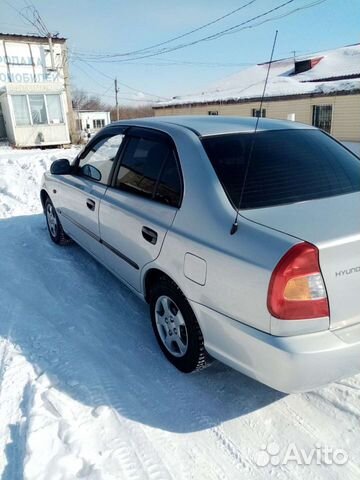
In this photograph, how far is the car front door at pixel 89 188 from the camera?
3473mm

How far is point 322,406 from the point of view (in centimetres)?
229

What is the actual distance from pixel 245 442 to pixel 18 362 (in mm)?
1700

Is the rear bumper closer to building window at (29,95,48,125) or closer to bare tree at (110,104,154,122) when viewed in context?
building window at (29,95,48,125)

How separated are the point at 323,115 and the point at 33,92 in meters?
16.4

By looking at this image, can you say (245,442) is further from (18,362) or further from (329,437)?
(18,362)

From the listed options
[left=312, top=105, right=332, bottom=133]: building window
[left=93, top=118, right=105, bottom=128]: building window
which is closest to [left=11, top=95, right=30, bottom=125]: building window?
[left=312, top=105, right=332, bottom=133]: building window

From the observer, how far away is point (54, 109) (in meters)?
21.7

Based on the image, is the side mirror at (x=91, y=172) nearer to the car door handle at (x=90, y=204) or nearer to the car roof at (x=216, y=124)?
the car door handle at (x=90, y=204)

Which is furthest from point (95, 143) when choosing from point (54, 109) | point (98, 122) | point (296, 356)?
point (98, 122)

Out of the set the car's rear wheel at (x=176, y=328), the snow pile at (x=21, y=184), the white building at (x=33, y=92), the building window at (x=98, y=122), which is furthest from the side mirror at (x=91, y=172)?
the building window at (x=98, y=122)

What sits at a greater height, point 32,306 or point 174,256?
point 174,256

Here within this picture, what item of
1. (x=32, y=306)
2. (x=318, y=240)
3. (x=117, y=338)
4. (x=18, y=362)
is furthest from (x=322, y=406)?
(x=32, y=306)

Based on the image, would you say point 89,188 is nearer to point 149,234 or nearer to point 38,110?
point 149,234

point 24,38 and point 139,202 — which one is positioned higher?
point 24,38
